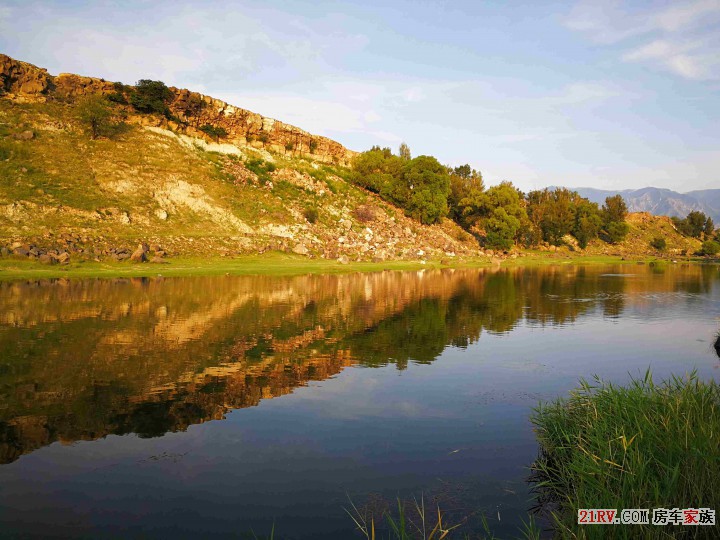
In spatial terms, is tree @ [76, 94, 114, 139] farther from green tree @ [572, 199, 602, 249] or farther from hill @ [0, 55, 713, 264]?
green tree @ [572, 199, 602, 249]

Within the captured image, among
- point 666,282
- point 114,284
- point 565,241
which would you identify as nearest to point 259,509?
point 114,284

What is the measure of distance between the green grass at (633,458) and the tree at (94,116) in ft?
297

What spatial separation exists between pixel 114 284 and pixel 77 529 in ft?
129

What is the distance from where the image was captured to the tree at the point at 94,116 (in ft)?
266

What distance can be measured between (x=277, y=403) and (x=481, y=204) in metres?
103

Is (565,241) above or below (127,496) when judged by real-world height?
above

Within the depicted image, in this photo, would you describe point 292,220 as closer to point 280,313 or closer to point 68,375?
point 280,313

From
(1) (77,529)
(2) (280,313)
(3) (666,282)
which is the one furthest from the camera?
(3) (666,282)

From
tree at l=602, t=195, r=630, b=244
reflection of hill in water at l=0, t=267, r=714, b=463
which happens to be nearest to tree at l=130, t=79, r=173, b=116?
reflection of hill in water at l=0, t=267, r=714, b=463

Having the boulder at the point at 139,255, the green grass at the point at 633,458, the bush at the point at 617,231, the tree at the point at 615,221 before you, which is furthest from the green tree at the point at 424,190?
the green grass at the point at 633,458

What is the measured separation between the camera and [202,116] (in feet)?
340

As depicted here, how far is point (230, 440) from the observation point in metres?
12.0

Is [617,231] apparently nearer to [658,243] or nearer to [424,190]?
[658,243]

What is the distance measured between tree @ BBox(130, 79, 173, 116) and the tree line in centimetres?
4575
